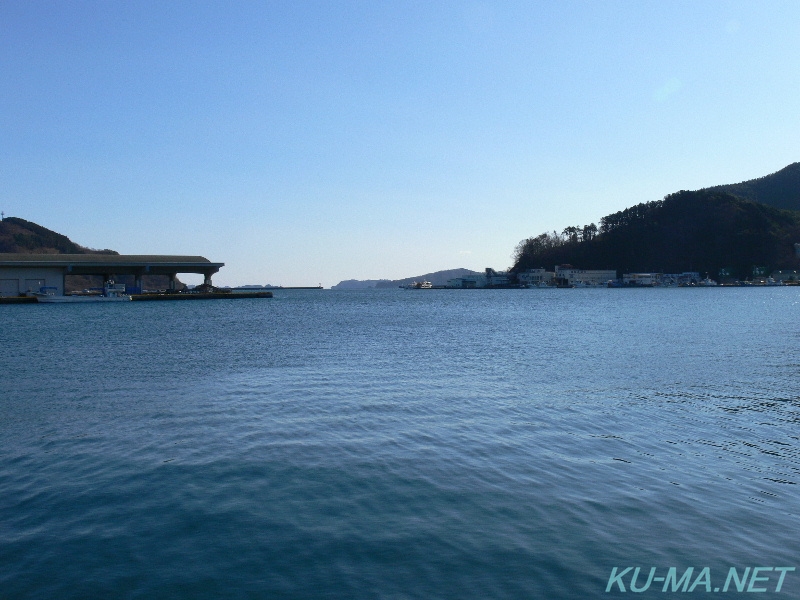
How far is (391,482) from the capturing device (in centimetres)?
1038

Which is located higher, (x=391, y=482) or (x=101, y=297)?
(x=101, y=297)

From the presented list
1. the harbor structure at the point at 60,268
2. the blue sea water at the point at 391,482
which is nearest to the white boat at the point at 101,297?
the harbor structure at the point at 60,268

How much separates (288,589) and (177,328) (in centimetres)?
4690

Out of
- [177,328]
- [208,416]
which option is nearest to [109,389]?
[208,416]

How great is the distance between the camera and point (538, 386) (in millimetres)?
20469

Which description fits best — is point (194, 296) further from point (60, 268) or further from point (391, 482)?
point (391, 482)

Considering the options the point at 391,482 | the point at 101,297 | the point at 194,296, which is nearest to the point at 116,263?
the point at 101,297

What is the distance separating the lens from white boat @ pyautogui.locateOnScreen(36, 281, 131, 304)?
94.7 metres

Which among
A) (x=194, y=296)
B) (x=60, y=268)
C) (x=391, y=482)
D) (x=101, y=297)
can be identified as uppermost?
(x=60, y=268)

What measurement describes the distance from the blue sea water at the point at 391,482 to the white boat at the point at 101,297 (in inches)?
3243

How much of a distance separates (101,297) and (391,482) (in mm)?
104022

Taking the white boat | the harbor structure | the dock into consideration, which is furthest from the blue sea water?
the dock

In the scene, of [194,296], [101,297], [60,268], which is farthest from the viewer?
[194,296]

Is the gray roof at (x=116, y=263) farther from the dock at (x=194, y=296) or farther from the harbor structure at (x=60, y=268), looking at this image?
the dock at (x=194, y=296)
